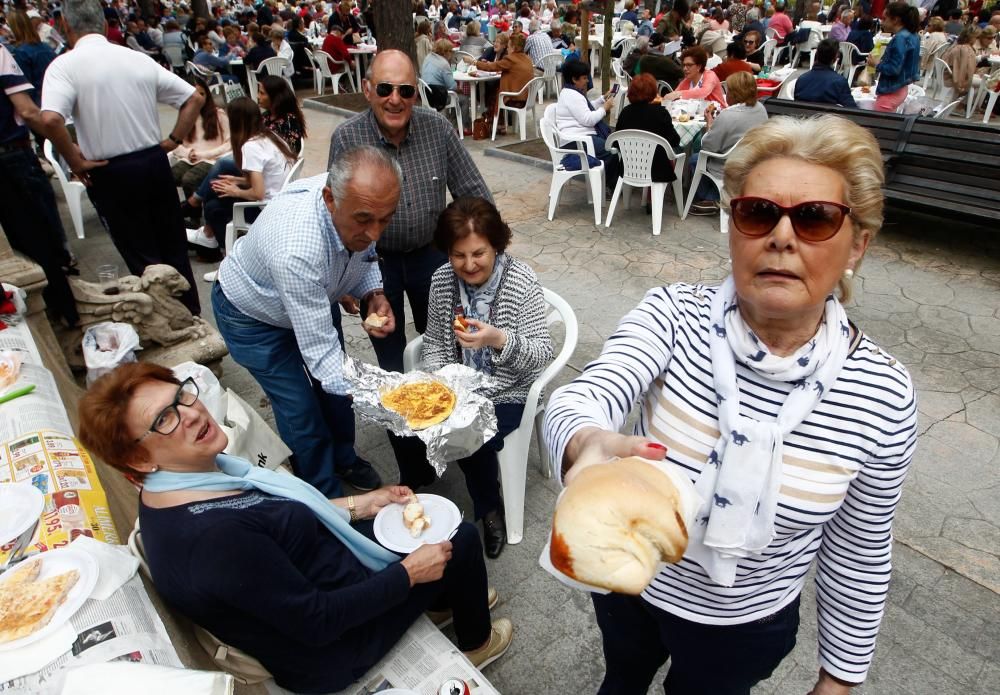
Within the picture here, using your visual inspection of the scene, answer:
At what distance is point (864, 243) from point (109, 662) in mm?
1838

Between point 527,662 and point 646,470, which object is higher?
point 646,470

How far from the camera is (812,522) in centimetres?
120

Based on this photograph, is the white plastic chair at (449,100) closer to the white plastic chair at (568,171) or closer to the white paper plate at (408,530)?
the white plastic chair at (568,171)

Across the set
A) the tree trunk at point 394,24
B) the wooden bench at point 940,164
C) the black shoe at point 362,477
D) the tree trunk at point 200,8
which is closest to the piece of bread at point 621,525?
the black shoe at point 362,477

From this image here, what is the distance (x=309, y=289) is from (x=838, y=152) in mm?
1817

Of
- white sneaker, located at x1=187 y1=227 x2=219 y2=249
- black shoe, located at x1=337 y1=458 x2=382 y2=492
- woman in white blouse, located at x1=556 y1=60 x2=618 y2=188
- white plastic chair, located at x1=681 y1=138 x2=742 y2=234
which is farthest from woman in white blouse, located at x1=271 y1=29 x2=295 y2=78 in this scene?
black shoe, located at x1=337 y1=458 x2=382 y2=492

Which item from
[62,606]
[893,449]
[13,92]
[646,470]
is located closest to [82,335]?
[13,92]

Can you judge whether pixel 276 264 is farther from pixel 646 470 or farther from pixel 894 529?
pixel 894 529

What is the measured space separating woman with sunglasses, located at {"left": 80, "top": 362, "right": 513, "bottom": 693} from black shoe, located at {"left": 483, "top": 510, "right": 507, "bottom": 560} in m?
0.80

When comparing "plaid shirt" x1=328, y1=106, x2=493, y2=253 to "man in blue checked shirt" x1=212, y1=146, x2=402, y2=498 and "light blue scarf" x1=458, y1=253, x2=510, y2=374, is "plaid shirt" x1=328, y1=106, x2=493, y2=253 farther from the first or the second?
"light blue scarf" x1=458, y1=253, x2=510, y2=374

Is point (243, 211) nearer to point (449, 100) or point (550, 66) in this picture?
point (449, 100)

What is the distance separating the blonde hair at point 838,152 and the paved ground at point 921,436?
1.86 meters

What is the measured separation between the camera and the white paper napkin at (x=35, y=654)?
134 cm

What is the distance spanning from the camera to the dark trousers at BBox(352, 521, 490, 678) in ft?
6.03
